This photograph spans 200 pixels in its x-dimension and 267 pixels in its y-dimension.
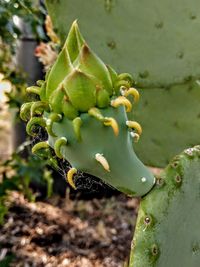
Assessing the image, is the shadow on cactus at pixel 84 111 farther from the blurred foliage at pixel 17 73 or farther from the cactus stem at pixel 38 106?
the blurred foliage at pixel 17 73

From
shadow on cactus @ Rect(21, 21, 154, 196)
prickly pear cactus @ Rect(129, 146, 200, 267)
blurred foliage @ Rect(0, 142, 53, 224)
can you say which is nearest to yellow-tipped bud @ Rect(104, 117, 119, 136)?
shadow on cactus @ Rect(21, 21, 154, 196)

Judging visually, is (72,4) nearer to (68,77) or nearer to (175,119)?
(175,119)

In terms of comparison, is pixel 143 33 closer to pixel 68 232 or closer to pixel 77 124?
pixel 77 124

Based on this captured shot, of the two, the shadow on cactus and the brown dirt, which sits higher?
the brown dirt

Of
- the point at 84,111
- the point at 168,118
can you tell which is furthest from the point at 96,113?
the point at 168,118

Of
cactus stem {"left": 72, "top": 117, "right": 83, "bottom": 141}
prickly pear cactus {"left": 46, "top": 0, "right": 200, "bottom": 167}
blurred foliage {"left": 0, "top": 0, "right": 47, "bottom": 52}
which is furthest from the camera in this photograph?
blurred foliage {"left": 0, "top": 0, "right": 47, "bottom": 52}

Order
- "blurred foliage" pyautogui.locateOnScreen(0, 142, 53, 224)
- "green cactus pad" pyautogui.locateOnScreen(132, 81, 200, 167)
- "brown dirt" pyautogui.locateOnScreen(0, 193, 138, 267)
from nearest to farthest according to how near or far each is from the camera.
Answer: "green cactus pad" pyautogui.locateOnScreen(132, 81, 200, 167) < "blurred foliage" pyautogui.locateOnScreen(0, 142, 53, 224) < "brown dirt" pyautogui.locateOnScreen(0, 193, 138, 267)

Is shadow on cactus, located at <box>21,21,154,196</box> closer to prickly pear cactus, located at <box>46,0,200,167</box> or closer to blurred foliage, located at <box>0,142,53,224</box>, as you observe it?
prickly pear cactus, located at <box>46,0,200,167</box>

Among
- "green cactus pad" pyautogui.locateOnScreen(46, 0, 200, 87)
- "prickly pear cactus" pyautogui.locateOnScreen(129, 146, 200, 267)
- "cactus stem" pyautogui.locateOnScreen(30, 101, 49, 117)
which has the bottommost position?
"prickly pear cactus" pyautogui.locateOnScreen(129, 146, 200, 267)
